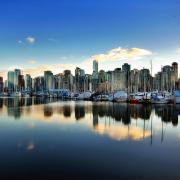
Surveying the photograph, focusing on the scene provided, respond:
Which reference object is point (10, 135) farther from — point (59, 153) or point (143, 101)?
point (143, 101)

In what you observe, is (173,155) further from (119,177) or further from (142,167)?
(119,177)

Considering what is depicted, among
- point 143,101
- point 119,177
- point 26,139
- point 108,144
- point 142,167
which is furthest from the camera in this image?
point 143,101

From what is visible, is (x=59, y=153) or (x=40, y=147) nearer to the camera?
(x=59, y=153)

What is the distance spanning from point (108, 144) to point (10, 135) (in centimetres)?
1452

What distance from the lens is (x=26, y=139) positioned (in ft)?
115

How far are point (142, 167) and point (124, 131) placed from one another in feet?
64.7

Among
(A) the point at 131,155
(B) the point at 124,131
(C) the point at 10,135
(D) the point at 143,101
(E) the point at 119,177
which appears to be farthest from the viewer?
(D) the point at 143,101

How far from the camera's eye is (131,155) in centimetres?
2686

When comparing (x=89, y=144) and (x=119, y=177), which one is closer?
(x=119, y=177)

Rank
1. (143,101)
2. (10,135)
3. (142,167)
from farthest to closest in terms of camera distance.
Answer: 1. (143,101)
2. (10,135)
3. (142,167)

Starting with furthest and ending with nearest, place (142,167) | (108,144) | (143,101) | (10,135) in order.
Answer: (143,101) < (10,135) < (108,144) < (142,167)

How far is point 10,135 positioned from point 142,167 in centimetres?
2186

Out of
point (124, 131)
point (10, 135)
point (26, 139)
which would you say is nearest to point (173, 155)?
point (124, 131)

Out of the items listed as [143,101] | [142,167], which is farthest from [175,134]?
[143,101]
